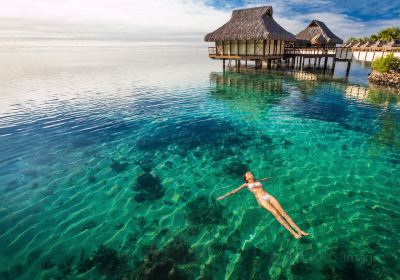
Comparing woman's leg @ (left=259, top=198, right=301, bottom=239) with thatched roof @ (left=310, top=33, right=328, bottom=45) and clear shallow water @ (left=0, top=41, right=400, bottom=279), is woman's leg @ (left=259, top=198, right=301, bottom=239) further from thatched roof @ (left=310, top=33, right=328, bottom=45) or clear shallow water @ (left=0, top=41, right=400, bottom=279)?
thatched roof @ (left=310, top=33, right=328, bottom=45)

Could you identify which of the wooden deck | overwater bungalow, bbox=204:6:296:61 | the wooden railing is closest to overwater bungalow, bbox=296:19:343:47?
the wooden railing

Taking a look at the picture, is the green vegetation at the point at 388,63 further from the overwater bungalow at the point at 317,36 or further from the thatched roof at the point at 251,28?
the overwater bungalow at the point at 317,36

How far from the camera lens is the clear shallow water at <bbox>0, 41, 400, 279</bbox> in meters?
5.20

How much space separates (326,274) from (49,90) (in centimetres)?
2795

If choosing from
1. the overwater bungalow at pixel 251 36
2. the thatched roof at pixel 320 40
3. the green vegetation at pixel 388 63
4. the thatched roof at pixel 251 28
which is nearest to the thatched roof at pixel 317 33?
the thatched roof at pixel 320 40

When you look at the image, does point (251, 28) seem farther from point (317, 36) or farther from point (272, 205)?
point (272, 205)

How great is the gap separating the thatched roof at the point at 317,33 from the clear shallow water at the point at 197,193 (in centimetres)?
2375

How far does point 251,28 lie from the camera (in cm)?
2814

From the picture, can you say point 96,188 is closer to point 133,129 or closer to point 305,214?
point 133,129

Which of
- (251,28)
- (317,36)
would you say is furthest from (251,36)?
(317,36)

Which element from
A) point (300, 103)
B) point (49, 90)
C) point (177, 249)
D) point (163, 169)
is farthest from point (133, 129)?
point (49, 90)

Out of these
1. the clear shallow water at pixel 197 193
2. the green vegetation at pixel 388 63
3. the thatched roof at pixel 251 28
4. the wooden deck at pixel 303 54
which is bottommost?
the clear shallow water at pixel 197 193

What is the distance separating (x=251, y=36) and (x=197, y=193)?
24.9 meters

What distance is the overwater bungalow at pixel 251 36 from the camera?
1089 inches
